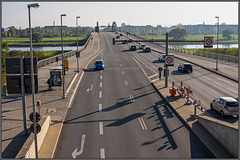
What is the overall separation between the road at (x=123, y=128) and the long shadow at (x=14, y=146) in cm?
224

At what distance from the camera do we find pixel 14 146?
647 inches

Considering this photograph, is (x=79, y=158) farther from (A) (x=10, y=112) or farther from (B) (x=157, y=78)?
(B) (x=157, y=78)

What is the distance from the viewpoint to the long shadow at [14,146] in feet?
50.0

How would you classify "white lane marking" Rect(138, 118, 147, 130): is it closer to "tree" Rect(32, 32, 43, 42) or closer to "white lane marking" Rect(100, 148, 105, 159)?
"white lane marking" Rect(100, 148, 105, 159)

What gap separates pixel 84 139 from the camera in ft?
61.2

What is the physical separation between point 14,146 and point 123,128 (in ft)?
25.6

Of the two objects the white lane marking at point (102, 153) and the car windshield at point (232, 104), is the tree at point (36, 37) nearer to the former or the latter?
the car windshield at point (232, 104)

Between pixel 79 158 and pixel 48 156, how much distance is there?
1.74 m

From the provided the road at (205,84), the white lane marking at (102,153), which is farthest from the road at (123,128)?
the road at (205,84)

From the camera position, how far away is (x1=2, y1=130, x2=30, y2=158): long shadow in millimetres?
15227

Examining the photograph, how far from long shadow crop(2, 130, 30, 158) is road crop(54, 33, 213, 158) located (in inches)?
88.3

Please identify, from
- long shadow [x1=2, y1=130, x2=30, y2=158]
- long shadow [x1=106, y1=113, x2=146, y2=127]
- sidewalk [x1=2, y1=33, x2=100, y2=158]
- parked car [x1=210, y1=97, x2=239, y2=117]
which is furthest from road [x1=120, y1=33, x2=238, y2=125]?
long shadow [x1=2, y1=130, x2=30, y2=158]

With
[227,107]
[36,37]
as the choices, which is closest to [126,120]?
[227,107]

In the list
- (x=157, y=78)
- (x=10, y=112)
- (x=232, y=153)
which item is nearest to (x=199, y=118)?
(x=232, y=153)
